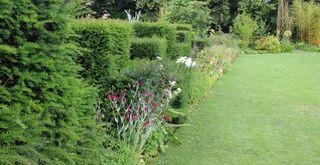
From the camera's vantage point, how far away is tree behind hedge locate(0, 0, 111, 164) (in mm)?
2047

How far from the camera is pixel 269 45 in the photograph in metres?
18.7

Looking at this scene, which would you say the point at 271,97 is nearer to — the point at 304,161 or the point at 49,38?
the point at 304,161

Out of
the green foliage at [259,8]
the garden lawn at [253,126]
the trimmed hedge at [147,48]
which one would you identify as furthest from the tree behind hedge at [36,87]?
the green foliage at [259,8]

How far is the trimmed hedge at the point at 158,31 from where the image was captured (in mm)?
8625

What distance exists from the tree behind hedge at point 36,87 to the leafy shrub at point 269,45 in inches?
666

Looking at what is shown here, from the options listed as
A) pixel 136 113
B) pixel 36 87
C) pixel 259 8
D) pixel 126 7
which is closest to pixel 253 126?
pixel 136 113

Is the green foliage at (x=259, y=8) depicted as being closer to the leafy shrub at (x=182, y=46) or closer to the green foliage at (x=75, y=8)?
the leafy shrub at (x=182, y=46)

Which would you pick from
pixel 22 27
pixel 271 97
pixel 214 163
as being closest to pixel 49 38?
pixel 22 27

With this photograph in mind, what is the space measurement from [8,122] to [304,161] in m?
3.55

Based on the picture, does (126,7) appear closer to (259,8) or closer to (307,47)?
(259,8)

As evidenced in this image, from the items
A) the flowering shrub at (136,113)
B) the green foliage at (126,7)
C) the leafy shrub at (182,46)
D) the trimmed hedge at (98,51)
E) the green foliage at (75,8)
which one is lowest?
the flowering shrub at (136,113)

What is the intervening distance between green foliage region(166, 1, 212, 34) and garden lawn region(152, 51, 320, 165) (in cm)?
713

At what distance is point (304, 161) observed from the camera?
447cm

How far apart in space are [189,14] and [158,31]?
27.9 ft
